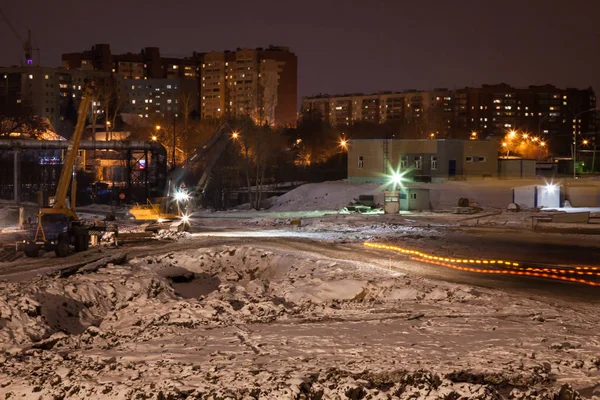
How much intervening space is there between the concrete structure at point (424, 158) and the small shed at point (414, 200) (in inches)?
533

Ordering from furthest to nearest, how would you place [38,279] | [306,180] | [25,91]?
[25,91] < [306,180] < [38,279]

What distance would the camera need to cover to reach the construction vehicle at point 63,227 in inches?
1143

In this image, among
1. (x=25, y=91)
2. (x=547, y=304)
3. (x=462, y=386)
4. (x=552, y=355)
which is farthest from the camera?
(x=25, y=91)

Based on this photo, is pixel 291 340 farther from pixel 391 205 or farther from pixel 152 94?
pixel 152 94

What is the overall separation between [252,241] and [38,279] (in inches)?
508

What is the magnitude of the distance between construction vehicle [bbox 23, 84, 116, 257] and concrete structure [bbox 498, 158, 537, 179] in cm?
4844

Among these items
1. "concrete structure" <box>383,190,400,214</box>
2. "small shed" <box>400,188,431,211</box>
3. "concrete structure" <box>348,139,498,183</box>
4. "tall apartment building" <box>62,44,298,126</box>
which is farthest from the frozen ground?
"tall apartment building" <box>62,44,298,126</box>

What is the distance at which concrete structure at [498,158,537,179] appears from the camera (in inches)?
2756

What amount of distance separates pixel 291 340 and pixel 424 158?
55009 millimetres

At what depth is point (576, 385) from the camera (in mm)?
11500

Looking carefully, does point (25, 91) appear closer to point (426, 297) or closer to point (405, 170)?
point (405, 170)

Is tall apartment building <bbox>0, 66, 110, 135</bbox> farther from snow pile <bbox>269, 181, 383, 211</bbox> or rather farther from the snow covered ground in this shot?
the snow covered ground

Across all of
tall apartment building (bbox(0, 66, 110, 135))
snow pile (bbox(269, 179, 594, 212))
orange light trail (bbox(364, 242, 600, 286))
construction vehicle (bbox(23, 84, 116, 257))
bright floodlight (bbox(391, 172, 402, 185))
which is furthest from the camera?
tall apartment building (bbox(0, 66, 110, 135))

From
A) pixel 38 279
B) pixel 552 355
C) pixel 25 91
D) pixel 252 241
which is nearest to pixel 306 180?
pixel 252 241
